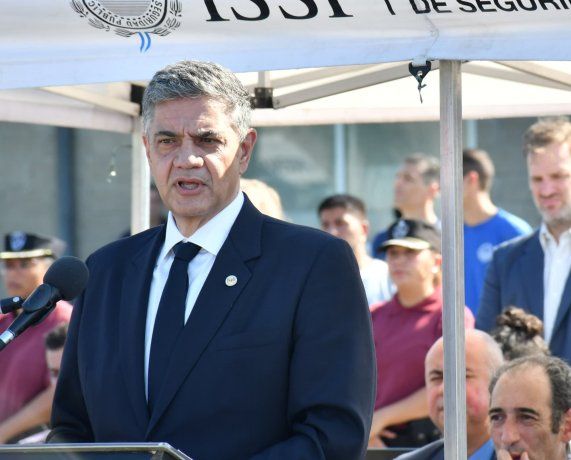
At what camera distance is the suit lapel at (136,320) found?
3201mm

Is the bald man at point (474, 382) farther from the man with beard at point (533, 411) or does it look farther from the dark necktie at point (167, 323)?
the dark necktie at point (167, 323)

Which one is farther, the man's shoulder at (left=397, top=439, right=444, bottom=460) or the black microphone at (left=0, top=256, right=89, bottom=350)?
the man's shoulder at (left=397, top=439, right=444, bottom=460)

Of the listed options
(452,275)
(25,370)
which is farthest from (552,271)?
(25,370)

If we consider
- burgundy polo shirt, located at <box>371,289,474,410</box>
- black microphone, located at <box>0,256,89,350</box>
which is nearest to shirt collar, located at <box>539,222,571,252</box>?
burgundy polo shirt, located at <box>371,289,474,410</box>

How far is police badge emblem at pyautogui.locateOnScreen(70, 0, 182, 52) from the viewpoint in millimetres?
3705

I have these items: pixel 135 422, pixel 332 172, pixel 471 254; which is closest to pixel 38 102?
pixel 135 422

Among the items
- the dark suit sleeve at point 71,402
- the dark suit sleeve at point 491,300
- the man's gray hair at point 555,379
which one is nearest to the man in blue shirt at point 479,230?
the dark suit sleeve at point 491,300

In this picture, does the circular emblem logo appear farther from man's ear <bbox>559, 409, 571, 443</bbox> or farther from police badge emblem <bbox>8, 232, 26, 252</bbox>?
man's ear <bbox>559, 409, 571, 443</bbox>

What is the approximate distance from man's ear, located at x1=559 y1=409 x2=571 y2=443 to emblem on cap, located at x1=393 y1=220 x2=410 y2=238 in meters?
2.48

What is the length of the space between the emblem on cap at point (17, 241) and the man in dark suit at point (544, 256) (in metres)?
2.81

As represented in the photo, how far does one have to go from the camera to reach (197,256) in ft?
10.9

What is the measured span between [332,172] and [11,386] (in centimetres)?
621

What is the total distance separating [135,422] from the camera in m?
3.19

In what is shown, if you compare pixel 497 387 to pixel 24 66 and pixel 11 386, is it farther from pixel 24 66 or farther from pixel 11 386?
pixel 11 386
